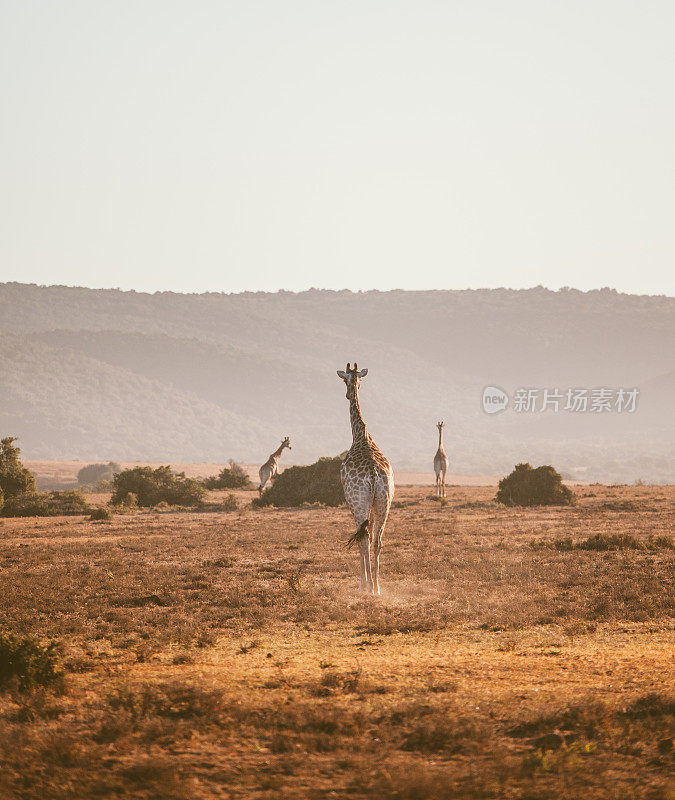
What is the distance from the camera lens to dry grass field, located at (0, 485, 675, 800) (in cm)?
701

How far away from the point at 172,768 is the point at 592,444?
164 m

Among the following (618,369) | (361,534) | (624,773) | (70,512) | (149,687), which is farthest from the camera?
(618,369)

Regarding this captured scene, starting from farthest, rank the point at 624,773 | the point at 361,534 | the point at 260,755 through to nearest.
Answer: the point at 361,534
the point at 260,755
the point at 624,773

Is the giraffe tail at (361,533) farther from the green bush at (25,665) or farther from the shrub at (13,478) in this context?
the shrub at (13,478)

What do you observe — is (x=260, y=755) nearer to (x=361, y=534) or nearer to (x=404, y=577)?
(x=361, y=534)

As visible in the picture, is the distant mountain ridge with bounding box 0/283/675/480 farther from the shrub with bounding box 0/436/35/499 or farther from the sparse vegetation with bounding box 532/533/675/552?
the sparse vegetation with bounding box 532/533/675/552

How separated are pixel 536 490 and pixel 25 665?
32.7 meters

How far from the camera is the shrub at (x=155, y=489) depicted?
40.7 meters

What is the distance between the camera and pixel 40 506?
36.4 metres

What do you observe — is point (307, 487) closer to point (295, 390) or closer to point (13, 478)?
point (13, 478)

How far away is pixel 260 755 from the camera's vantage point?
7.45 metres

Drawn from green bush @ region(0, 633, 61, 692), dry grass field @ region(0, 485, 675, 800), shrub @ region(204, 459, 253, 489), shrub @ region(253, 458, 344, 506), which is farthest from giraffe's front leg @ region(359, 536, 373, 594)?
shrub @ region(204, 459, 253, 489)

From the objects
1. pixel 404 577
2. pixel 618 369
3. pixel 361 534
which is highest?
pixel 618 369

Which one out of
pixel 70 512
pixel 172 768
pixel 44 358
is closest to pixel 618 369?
pixel 44 358
